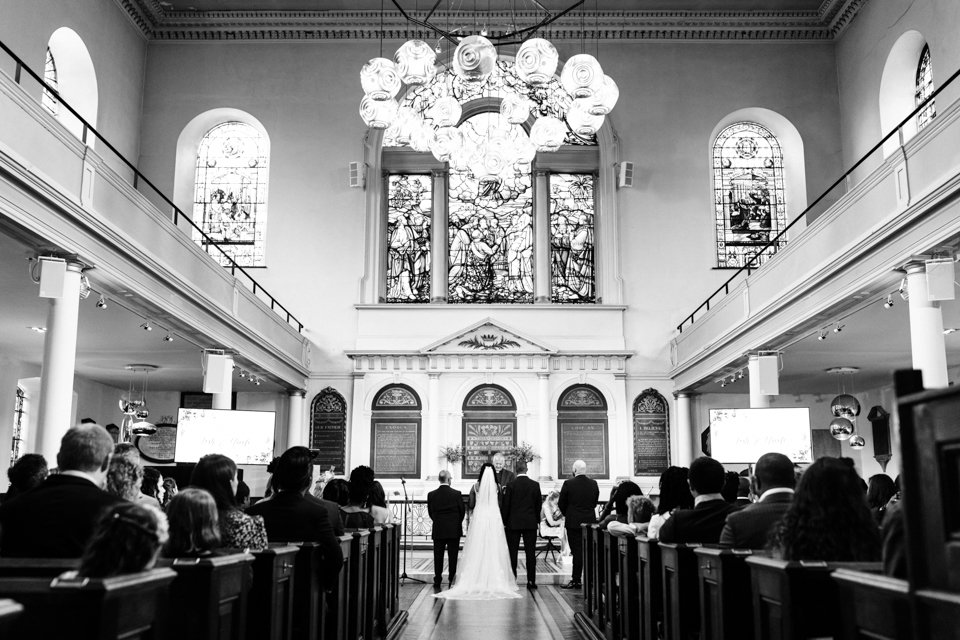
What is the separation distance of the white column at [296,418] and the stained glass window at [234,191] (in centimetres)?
301

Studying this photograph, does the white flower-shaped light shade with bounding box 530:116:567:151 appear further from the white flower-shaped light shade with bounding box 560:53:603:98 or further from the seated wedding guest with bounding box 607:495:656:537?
the seated wedding guest with bounding box 607:495:656:537

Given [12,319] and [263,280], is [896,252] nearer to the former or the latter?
[12,319]

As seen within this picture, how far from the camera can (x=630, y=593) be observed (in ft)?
22.2

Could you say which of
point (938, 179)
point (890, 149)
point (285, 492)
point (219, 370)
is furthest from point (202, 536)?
point (890, 149)

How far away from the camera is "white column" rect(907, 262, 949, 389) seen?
866 cm

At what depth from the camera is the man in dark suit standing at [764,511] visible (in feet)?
15.2

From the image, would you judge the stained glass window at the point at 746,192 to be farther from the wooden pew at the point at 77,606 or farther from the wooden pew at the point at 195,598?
the wooden pew at the point at 77,606

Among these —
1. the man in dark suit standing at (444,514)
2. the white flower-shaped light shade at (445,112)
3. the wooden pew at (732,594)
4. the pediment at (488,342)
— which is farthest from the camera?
the pediment at (488,342)

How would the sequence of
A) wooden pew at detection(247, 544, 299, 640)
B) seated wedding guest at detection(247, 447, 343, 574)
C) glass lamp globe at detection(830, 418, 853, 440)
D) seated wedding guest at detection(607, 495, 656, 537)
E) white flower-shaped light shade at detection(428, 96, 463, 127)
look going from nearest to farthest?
wooden pew at detection(247, 544, 299, 640), seated wedding guest at detection(247, 447, 343, 574), seated wedding guest at detection(607, 495, 656, 537), white flower-shaped light shade at detection(428, 96, 463, 127), glass lamp globe at detection(830, 418, 853, 440)

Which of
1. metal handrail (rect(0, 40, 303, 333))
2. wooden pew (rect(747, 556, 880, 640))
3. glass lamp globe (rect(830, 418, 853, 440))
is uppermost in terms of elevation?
metal handrail (rect(0, 40, 303, 333))

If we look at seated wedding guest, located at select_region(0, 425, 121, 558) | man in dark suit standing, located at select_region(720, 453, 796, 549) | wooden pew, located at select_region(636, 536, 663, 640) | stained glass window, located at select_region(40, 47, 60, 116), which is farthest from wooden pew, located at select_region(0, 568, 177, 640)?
stained glass window, located at select_region(40, 47, 60, 116)

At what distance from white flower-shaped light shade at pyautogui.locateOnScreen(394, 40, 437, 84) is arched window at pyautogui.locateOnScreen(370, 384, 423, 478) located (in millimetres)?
9934

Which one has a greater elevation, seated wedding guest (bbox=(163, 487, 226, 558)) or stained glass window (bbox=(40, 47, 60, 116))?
stained glass window (bbox=(40, 47, 60, 116))

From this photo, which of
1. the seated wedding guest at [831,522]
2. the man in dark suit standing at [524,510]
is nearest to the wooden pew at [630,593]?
the seated wedding guest at [831,522]
